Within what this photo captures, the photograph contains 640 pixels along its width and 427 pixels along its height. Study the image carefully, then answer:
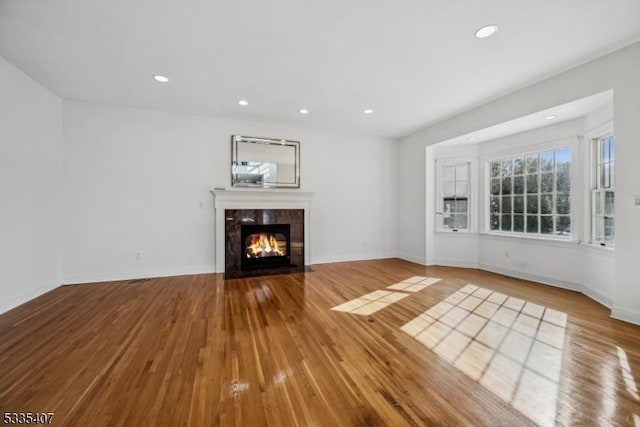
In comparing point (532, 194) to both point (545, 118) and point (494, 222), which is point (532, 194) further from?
point (545, 118)

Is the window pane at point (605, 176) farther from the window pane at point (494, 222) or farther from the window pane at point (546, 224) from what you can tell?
the window pane at point (494, 222)

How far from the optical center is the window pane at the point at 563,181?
3879 mm

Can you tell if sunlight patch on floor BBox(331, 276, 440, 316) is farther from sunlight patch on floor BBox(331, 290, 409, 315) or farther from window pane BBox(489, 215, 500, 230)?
window pane BBox(489, 215, 500, 230)

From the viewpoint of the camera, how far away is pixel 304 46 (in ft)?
8.52

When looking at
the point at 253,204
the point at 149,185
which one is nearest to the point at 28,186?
the point at 149,185

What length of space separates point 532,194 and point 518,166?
1.80 feet

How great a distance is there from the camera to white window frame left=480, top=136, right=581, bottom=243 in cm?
374

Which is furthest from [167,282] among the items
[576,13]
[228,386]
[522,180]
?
[522,180]

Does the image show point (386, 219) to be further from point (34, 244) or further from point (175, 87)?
point (34, 244)

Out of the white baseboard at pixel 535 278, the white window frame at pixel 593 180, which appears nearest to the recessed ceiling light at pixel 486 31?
the white window frame at pixel 593 180

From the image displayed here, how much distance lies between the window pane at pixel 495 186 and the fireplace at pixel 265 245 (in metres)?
3.97

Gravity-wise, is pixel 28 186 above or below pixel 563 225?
above

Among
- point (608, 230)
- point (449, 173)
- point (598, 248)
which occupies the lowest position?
point (598, 248)

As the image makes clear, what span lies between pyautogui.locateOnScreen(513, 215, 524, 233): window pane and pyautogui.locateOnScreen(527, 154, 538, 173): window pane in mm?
790
